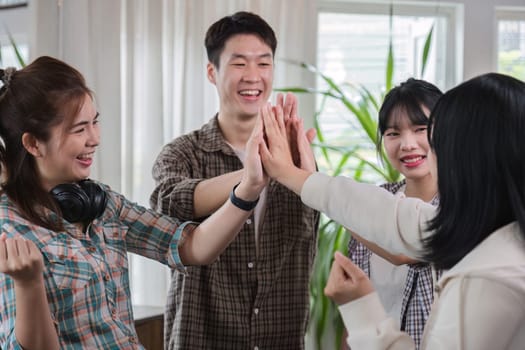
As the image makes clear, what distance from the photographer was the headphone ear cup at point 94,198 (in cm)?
171

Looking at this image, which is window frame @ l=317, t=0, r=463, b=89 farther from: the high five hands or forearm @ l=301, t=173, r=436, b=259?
forearm @ l=301, t=173, r=436, b=259

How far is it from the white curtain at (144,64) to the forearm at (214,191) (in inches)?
54.1

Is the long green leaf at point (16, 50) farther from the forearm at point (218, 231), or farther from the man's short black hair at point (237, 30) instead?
the forearm at point (218, 231)

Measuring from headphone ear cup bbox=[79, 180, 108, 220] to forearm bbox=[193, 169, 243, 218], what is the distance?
354 mm

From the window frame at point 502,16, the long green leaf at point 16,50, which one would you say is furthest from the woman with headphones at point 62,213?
the window frame at point 502,16

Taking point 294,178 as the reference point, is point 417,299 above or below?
below

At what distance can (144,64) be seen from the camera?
11.5 feet

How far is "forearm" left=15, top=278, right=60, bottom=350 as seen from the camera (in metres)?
1.43

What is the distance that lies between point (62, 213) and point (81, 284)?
0.58ft

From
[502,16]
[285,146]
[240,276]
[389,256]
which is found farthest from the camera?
[502,16]

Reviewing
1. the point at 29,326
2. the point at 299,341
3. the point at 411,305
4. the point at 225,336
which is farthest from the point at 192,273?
the point at 29,326

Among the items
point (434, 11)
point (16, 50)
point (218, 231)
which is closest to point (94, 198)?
point (218, 231)

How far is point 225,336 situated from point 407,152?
2.51 ft

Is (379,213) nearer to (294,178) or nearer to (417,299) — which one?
(294,178)
